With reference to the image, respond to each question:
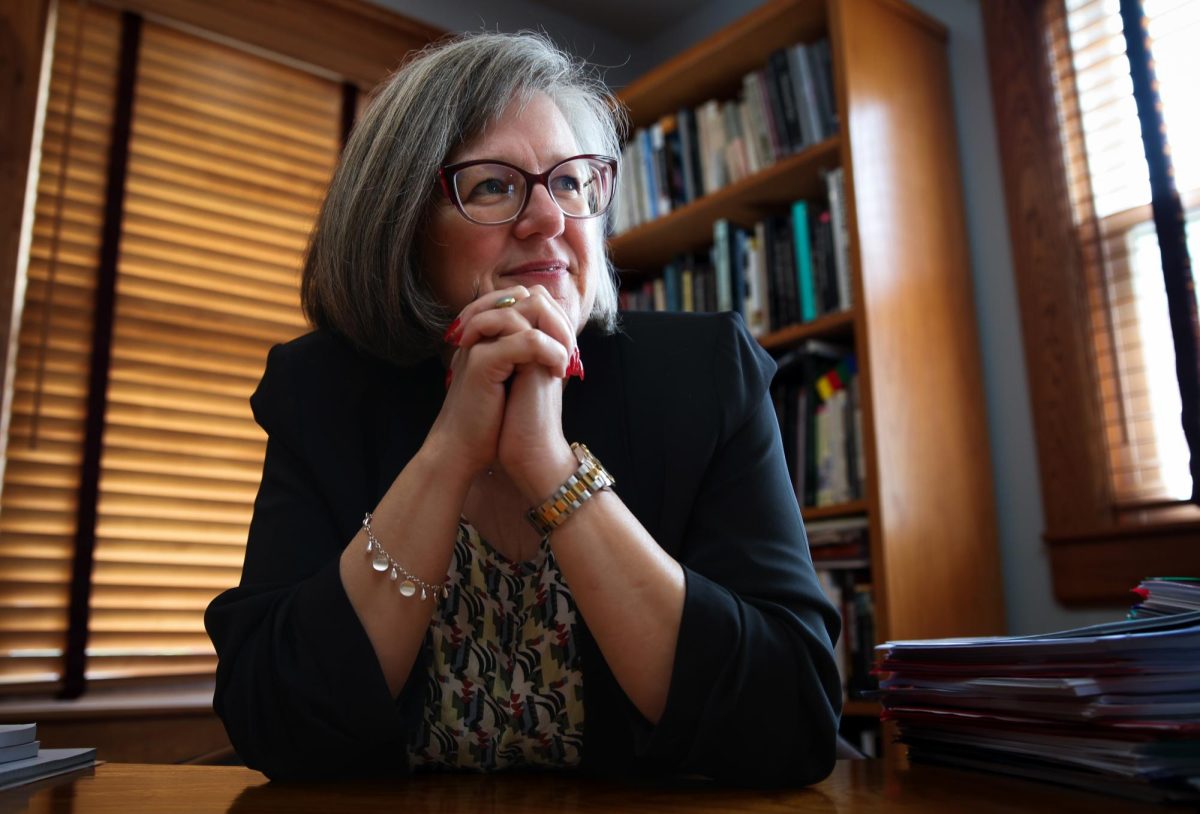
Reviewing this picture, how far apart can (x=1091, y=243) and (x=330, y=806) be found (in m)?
1.97

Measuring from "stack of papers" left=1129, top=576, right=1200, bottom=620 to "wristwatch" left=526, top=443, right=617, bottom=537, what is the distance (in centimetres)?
44

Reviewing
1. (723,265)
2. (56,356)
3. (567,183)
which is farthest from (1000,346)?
(56,356)

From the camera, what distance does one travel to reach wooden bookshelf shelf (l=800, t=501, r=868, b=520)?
1994 mm

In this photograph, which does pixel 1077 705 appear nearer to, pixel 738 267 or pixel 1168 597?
pixel 1168 597

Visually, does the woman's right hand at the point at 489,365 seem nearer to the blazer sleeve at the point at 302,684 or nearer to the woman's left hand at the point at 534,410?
Answer: the woman's left hand at the point at 534,410

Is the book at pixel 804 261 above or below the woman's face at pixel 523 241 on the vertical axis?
above

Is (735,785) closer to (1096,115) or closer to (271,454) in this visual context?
(271,454)

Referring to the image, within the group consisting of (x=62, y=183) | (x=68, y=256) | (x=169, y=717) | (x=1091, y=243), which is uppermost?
(x=62, y=183)

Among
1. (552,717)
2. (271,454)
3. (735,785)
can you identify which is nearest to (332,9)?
(271,454)

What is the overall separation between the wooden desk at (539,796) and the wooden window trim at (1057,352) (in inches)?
53.5

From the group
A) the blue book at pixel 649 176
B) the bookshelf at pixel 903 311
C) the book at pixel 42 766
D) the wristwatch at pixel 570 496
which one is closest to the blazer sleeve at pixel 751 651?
the wristwatch at pixel 570 496

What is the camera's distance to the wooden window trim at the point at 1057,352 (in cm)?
188

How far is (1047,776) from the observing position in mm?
654

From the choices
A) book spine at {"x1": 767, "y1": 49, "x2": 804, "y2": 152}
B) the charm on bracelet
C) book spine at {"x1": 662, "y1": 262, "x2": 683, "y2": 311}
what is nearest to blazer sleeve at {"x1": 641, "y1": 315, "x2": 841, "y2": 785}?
the charm on bracelet
